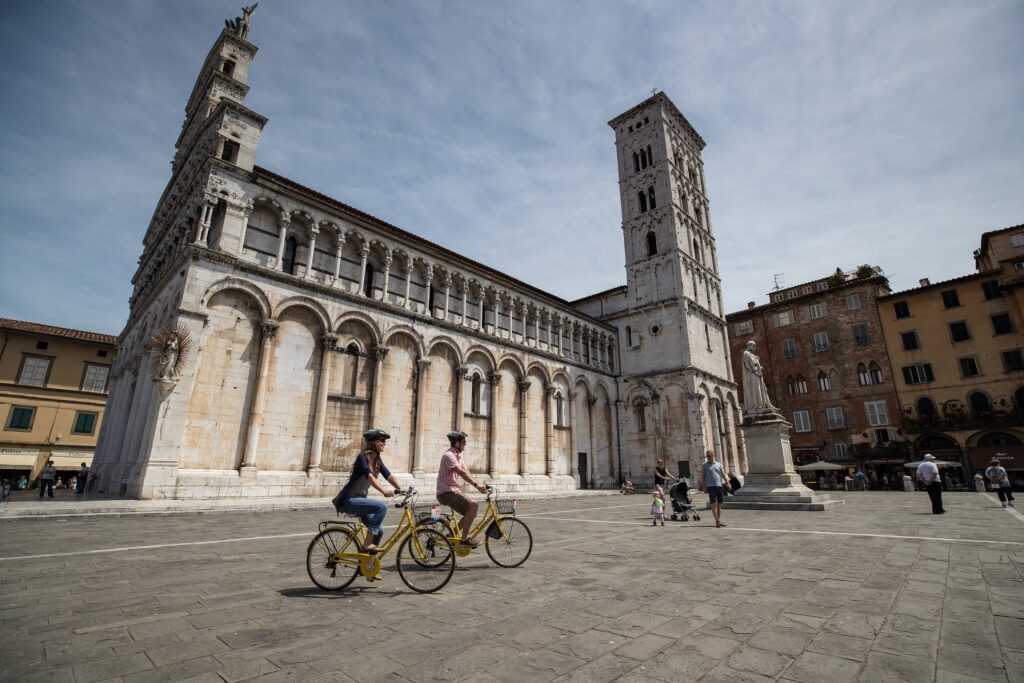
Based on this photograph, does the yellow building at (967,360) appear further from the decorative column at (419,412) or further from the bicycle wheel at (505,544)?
the bicycle wheel at (505,544)

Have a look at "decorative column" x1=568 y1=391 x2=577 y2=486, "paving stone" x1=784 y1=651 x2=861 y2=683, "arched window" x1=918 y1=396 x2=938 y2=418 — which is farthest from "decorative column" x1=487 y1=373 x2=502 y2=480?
"arched window" x1=918 y1=396 x2=938 y2=418

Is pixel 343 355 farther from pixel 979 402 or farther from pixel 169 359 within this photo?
pixel 979 402

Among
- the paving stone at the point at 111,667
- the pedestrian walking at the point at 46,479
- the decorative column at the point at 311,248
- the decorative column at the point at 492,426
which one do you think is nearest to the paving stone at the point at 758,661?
the paving stone at the point at 111,667

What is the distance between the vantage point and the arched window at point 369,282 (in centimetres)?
2184

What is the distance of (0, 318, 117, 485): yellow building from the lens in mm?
29953

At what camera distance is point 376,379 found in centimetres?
2014

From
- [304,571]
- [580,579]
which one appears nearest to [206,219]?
[304,571]

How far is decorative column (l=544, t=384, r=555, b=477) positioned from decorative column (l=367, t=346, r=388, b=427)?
1149 centimetres

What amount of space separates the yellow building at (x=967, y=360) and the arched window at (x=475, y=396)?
31062mm

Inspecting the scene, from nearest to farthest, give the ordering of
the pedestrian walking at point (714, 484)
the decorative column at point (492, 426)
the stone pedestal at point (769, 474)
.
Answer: the pedestrian walking at point (714, 484) → the stone pedestal at point (769, 474) → the decorative column at point (492, 426)

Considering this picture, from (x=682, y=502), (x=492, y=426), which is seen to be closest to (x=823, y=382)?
(x=492, y=426)

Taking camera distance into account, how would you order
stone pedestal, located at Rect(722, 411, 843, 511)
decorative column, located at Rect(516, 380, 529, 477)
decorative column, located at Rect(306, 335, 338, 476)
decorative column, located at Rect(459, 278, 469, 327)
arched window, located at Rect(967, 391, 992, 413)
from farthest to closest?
arched window, located at Rect(967, 391, 992, 413)
decorative column, located at Rect(516, 380, 529, 477)
decorative column, located at Rect(459, 278, 469, 327)
decorative column, located at Rect(306, 335, 338, 476)
stone pedestal, located at Rect(722, 411, 843, 511)

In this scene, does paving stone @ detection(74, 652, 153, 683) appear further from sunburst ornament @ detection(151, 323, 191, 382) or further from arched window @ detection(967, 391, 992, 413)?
arched window @ detection(967, 391, 992, 413)

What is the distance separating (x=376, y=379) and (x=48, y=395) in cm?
2799
